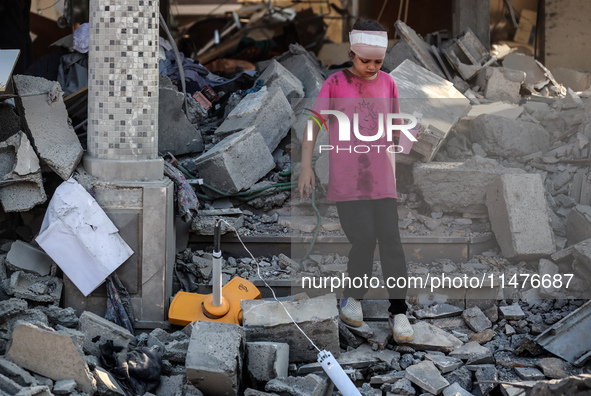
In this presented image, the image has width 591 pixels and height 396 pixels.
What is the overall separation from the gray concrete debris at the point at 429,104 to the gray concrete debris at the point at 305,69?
1.28 meters

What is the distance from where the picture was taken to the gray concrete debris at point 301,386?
4.06 m

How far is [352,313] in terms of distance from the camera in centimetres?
498

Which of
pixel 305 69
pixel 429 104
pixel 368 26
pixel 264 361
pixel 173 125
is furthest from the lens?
pixel 305 69

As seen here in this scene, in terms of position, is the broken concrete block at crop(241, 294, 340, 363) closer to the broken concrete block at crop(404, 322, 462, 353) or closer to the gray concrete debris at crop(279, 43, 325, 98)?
the broken concrete block at crop(404, 322, 462, 353)

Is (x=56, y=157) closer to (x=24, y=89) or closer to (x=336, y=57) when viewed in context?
(x=24, y=89)

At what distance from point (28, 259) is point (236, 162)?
77.3 inches

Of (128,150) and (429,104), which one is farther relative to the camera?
(429,104)

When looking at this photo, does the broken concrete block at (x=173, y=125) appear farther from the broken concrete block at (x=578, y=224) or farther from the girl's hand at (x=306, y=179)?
the broken concrete block at (x=578, y=224)

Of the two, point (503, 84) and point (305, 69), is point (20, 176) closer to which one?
point (305, 69)

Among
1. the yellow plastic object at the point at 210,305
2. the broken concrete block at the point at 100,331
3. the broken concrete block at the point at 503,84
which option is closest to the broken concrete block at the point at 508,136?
the broken concrete block at the point at 503,84

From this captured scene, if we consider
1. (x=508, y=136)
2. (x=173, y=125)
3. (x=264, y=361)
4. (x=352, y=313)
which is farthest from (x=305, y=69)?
(x=264, y=361)

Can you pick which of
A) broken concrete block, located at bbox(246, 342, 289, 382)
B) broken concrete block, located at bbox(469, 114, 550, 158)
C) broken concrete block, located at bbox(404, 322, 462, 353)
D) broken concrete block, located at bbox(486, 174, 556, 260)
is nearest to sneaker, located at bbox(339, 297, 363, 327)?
broken concrete block, located at bbox(404, 322, 462, 353)

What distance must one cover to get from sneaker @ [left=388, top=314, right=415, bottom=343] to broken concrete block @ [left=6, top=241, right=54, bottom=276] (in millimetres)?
2599

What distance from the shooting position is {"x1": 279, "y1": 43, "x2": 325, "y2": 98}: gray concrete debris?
7.85 meters
